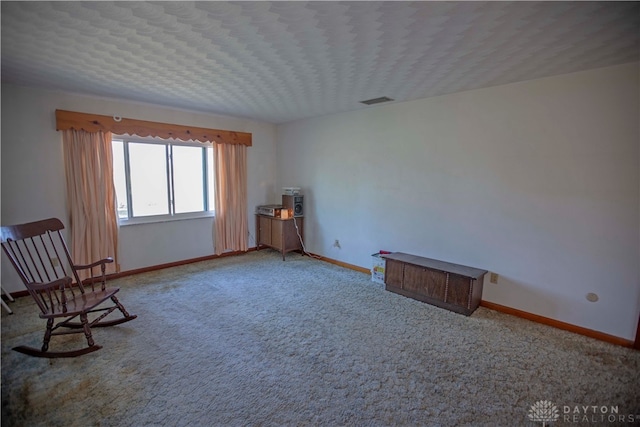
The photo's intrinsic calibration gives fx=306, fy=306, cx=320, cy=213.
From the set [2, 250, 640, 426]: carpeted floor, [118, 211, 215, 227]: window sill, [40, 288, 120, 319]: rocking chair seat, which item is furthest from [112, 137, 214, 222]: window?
[40, 288, 120, 319]: rocking chair seat

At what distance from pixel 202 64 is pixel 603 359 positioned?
405 centimetres

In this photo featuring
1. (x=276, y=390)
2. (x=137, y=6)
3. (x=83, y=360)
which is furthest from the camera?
(x=83, y=360)

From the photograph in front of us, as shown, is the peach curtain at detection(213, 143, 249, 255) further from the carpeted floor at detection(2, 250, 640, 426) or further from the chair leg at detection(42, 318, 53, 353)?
the chair leg at detection(42, 318, 53, 353)

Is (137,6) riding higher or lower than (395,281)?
higher

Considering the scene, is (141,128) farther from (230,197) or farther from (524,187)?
(524,187)

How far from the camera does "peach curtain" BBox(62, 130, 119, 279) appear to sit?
12.0 feet

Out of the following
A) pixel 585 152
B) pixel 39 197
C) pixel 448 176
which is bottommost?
pixel 39 197

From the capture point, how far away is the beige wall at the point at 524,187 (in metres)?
2.57

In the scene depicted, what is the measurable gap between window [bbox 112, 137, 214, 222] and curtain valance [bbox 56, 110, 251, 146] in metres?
0.18

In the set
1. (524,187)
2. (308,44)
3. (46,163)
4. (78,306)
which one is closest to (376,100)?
(308,44)

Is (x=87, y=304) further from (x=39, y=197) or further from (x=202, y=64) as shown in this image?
(x=202, y=64)

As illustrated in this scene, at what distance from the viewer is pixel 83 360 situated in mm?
2312

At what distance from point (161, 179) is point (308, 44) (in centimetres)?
328

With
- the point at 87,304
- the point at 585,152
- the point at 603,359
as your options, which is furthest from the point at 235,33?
the point at 603,359
